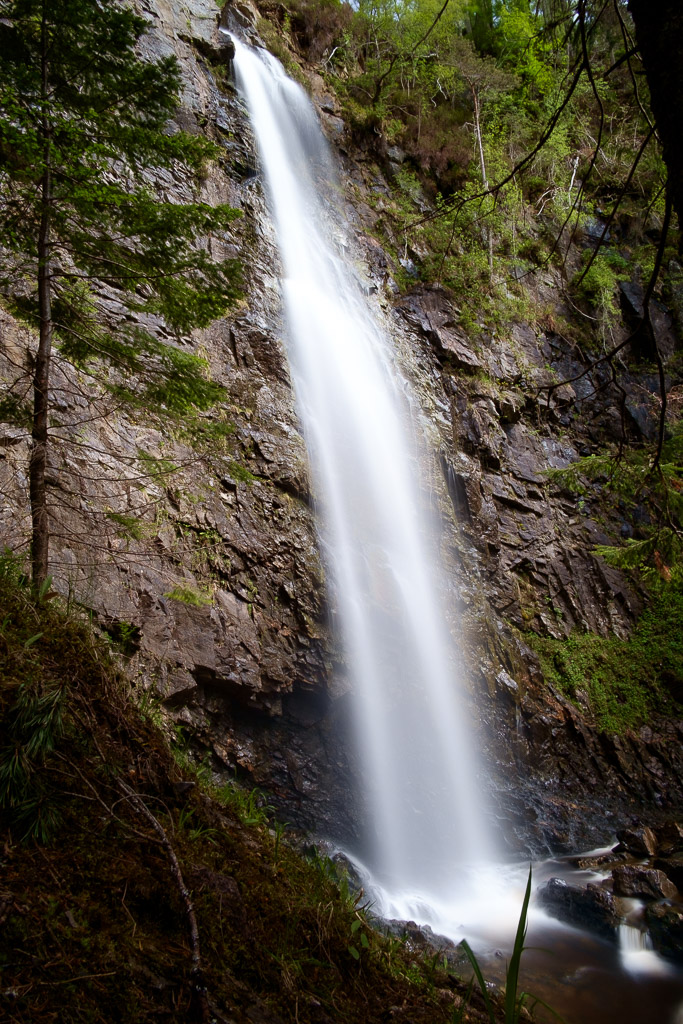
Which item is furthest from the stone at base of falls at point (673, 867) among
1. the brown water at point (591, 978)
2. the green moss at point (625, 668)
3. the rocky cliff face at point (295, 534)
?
the green moss at point (625, 668)

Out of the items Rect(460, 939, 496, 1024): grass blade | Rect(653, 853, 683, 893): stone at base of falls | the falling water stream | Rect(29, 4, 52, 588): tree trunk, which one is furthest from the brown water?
Rect(29, 4, 52, 588): tree trunk

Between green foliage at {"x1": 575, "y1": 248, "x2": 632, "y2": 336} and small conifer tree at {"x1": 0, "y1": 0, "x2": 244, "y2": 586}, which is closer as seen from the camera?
small conifer tree at {"x1": 0, "y1": 0, "x2": 244, "y2": 586}

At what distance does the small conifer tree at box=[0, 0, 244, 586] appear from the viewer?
128 inches

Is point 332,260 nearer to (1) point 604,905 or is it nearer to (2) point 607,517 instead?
(2) point 607,517

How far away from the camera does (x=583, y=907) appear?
19.6ft

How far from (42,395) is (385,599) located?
5884mm

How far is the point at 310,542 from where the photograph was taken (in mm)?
7727

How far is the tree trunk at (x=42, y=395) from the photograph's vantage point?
3180 mm

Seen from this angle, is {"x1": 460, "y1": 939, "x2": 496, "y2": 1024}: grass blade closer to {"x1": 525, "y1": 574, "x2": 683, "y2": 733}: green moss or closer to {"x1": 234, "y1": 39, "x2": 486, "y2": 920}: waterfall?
{"x1": 234, "y1": 39, "x2": 486, "y2": 920}: waterfall

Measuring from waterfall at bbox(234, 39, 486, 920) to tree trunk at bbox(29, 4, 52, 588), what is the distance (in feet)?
15.4

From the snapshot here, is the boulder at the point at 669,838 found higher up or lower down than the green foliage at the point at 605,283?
lower down

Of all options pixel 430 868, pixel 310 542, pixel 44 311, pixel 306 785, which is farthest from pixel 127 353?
pixel 430 868

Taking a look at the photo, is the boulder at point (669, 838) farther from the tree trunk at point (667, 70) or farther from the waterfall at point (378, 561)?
the tree trunk at point (667, 70)

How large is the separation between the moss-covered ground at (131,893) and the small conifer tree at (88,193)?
37.4 inches
